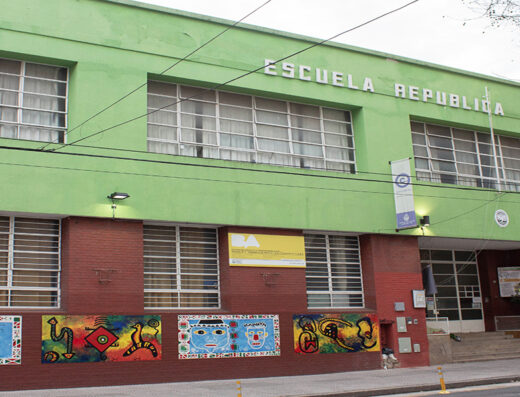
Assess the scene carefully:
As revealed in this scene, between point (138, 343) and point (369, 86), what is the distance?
11.9 meters

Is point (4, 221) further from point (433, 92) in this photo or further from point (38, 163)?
point (433, 92)

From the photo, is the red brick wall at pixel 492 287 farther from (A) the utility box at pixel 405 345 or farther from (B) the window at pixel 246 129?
(B) the window at pixel 246 129

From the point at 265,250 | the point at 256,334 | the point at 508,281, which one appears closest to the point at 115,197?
the point at 265,250

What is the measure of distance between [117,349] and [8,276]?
332cm

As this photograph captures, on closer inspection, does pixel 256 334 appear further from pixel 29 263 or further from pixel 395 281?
pixel 29 263

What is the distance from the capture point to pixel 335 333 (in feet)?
66.0

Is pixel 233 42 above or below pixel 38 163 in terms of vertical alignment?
above

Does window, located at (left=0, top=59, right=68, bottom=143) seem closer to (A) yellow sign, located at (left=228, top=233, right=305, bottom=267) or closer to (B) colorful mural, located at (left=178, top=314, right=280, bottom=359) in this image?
(A) yellow sign, located at (left=228, top=233, right=305, bottom=267)

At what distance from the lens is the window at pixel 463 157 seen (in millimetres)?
24156

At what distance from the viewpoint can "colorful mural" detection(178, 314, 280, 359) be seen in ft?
58.4

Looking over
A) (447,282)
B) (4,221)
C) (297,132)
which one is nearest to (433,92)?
(297,132)

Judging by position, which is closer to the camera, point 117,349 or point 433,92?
point 117,349

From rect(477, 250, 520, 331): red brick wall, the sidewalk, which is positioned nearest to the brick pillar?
the sidewalk

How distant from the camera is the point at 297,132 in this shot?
21.7m
